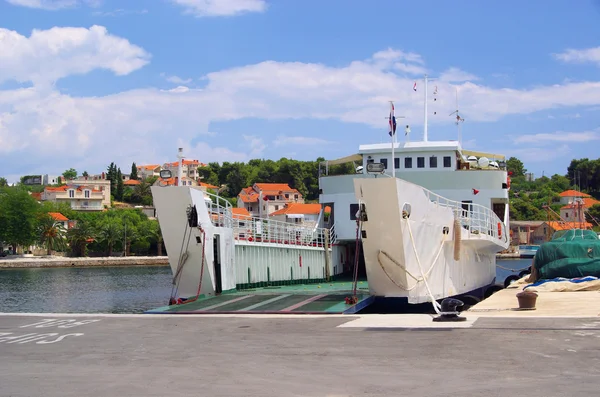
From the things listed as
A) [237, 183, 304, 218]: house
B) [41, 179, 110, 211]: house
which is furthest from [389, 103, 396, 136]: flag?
[41, 179, 110, 211]: house

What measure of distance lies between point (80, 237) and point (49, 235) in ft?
13.8

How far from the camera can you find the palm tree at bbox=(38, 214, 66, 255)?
9969cm

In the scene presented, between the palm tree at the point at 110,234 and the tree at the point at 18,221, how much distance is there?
879 cm

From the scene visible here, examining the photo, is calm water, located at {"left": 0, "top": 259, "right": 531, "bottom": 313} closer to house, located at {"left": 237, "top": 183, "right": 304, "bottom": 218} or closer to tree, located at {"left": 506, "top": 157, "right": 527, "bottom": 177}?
house, located at {"left": 237, "top": 183, "right": 304, "bottom": 218}

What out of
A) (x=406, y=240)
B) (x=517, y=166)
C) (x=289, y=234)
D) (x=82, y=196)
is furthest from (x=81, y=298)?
(x=517, y=166)

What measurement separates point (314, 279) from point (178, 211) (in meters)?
10.4

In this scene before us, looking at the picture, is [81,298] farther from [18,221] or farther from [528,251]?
[528,251]

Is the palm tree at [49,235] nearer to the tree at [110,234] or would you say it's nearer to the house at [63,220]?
the tree at [110,234]

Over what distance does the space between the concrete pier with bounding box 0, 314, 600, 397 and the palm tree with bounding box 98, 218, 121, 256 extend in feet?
288

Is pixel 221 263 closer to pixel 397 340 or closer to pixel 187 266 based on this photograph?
pixel 187 266

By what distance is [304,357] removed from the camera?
33.5ft

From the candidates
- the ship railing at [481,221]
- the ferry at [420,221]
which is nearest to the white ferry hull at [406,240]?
the ferry at [420,221]

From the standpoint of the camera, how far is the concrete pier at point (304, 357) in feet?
26.7

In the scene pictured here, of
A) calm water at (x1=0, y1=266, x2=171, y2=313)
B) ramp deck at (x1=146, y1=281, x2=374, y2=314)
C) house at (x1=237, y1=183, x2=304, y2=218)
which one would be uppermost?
A: house at (x1=237, y1=183, x2=304, y2=218)
